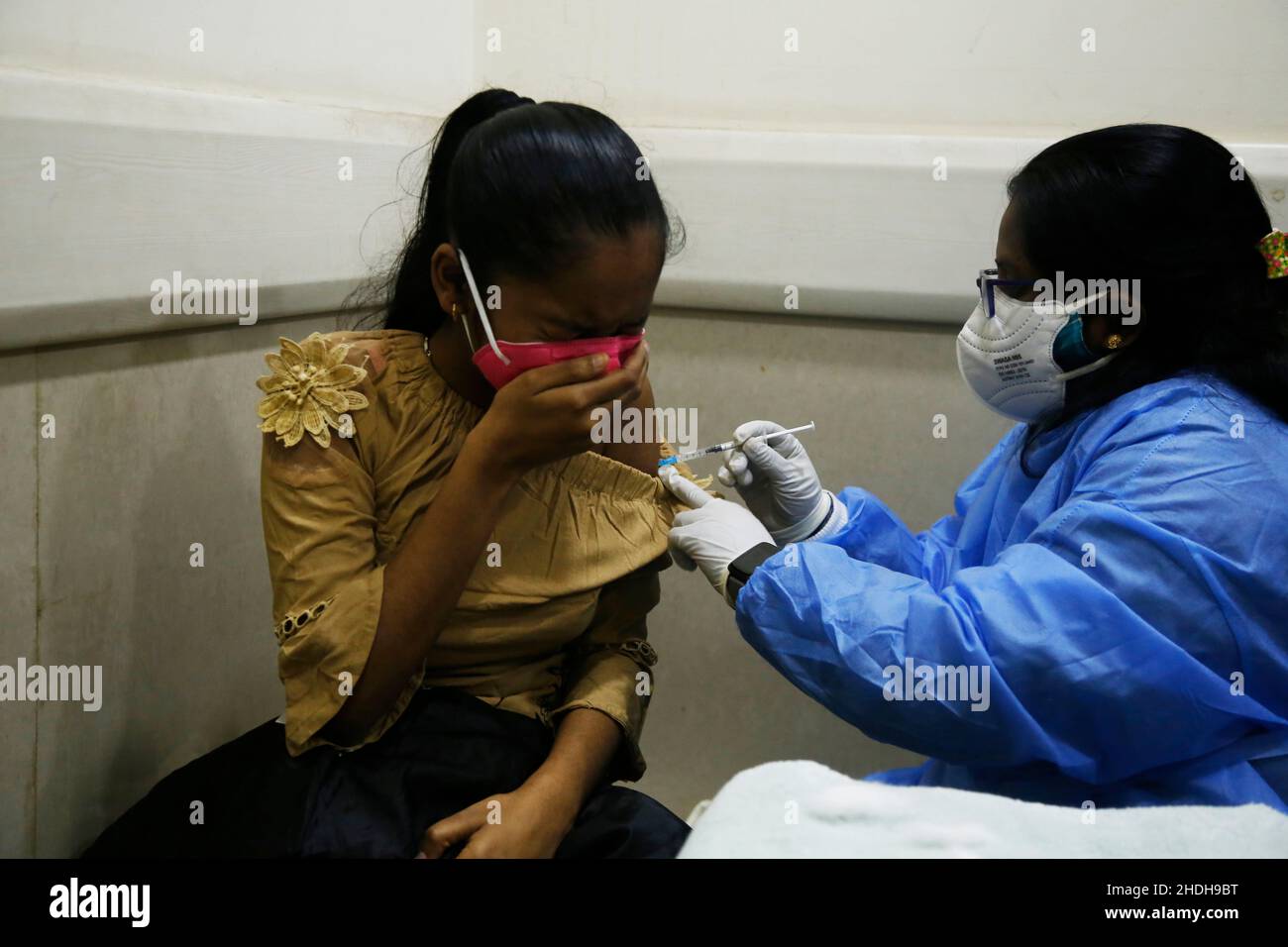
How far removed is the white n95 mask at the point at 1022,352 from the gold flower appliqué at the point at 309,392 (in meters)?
0.73

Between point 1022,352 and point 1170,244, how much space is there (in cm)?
19

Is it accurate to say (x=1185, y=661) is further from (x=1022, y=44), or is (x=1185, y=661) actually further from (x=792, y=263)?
(x=1022, y=44)

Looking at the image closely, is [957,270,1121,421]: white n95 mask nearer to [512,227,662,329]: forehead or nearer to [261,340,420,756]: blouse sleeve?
[512,227,662,329]: forehead

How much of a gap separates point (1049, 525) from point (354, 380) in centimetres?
75

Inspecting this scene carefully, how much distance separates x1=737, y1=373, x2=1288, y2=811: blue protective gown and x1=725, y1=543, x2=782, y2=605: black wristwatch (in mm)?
62


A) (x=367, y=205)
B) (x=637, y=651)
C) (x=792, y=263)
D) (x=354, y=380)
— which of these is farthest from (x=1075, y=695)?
(x=367, y=205)

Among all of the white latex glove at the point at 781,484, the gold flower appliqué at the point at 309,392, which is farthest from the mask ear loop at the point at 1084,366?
the gold flower appliqué at the point at 309,392

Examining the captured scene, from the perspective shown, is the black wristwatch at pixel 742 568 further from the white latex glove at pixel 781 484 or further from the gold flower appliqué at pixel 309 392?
the gold flower appliqué at pixel 309 392

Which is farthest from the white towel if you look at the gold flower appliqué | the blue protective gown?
the gold flower appliqué

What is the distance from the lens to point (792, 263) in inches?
79.0

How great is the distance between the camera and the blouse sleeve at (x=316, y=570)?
1.16 meters

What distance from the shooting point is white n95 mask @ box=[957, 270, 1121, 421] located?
4.13 feet

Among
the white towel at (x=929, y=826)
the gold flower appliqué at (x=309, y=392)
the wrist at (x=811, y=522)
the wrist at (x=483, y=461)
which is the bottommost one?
the white towel at (x=929, y=826)
